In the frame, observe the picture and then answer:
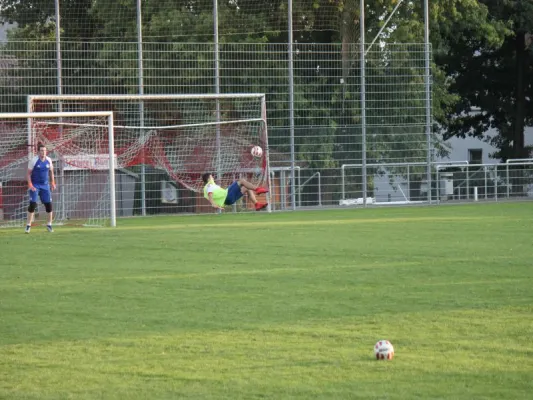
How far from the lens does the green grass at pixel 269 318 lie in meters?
7.32

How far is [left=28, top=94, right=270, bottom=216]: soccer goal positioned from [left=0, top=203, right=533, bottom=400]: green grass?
427 inches

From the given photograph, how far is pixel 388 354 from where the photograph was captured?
7875 millimetres

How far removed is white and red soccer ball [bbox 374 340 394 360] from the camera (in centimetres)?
788

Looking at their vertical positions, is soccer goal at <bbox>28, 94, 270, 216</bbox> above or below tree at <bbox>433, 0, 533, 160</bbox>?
below

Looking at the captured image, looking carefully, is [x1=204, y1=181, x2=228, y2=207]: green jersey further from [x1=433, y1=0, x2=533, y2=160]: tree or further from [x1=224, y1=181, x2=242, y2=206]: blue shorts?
[x1=433, y1=0, x2=533, y2=160]: tree

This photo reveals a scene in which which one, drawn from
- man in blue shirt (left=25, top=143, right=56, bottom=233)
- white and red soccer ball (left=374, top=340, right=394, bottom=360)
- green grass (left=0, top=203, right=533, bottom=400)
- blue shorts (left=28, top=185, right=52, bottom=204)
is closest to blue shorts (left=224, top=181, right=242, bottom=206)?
green grass (left=0, top=203, right=533, bottom=400)

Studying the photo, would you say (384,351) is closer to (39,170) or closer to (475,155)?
(39,170)

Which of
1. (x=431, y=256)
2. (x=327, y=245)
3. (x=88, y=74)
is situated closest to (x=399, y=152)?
(x=88, y=74)

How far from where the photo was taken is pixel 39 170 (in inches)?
946

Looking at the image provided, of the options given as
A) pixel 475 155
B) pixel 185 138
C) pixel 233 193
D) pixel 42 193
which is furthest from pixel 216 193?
pixel 475 155

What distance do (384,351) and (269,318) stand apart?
7.61 feet

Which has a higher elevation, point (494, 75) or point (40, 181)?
point (494, 75)

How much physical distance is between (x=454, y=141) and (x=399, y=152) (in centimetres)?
2791

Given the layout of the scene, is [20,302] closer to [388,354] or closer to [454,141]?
[388,354]
